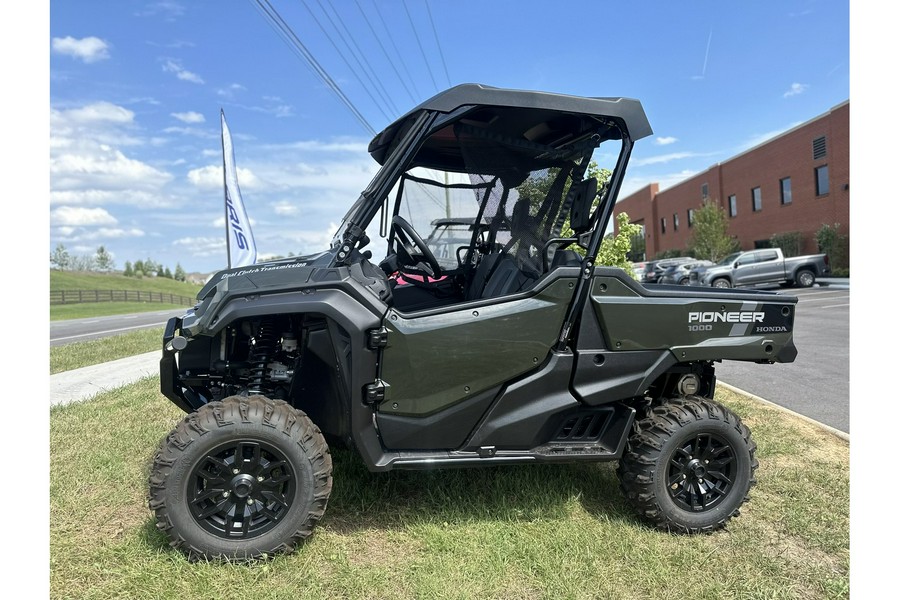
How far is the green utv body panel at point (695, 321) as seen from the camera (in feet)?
11.2

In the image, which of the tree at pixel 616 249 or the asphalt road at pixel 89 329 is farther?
the asphalt road at pixel 89 329

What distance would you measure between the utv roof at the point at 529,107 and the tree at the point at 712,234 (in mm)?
35893

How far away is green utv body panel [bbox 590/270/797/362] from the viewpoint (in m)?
3.41

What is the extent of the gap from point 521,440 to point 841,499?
88.4 inches

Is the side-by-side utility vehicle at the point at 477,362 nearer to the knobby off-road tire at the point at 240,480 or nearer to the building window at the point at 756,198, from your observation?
the knobby off-road tire at the point at 240,480

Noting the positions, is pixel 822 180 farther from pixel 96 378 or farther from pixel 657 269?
pixel 96 378

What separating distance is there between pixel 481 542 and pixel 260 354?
1.72 meters

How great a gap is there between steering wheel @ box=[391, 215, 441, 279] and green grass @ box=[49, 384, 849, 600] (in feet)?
4.92

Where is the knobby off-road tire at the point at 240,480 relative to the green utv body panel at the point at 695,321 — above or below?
below

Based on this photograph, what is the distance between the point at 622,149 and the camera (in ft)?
11.2

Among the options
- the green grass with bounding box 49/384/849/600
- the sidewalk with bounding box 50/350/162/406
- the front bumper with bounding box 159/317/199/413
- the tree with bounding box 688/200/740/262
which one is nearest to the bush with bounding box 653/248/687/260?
the tree with bounding box 688/200/740/262

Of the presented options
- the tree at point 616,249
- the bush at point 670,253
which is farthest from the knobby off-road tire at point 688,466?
the bush at point 670,253

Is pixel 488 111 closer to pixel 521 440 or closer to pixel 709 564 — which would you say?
pixel 521 440

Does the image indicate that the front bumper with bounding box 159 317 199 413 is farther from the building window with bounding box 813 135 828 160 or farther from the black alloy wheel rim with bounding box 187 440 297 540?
the building window with bounding box 813 135 828 160
